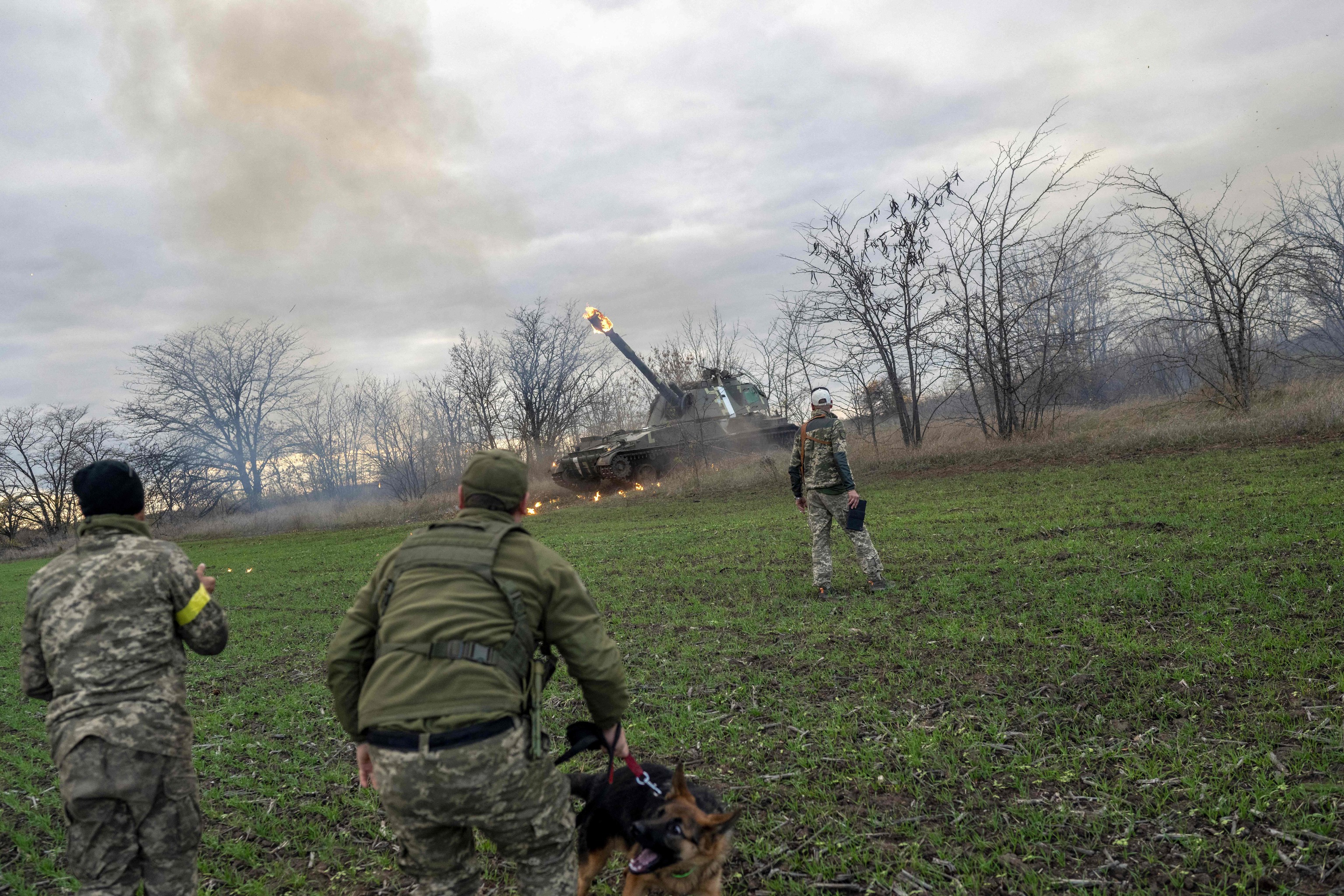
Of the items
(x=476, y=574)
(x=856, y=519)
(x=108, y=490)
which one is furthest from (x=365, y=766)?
(x=856, y=519)

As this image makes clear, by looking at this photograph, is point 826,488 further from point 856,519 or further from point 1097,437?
point 1097,437

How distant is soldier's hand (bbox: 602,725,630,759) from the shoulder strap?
1.15 ft

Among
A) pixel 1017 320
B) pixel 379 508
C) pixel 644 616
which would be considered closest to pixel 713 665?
pixel 644 616

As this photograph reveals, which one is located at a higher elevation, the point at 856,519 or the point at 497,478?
the point at 497,478

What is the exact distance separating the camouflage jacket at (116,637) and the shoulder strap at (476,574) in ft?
3.13

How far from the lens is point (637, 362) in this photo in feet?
84.5

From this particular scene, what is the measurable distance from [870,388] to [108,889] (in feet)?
75.3

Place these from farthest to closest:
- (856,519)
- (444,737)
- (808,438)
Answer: (808,438), (856,519), (444,737)

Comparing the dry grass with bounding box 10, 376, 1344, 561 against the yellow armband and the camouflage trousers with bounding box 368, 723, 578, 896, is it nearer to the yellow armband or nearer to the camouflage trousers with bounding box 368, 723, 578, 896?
the yellow armband

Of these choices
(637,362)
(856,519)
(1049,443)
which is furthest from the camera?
(637,362)

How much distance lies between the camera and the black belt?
2.15 meters

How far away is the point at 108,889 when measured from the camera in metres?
2.62

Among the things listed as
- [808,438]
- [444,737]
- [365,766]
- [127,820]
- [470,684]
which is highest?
[808,438]

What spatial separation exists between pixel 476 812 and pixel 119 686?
152cm
